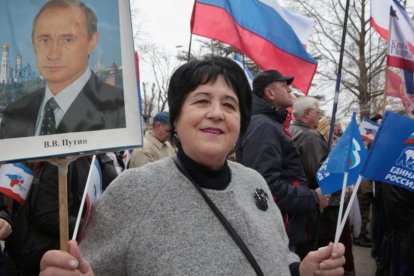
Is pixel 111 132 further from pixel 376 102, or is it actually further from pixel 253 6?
pixel 376 102

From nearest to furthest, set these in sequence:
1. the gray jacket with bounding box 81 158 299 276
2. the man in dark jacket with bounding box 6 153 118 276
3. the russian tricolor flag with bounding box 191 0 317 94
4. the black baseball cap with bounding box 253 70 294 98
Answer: the gray jacket with bounding box 81 158 299 276 < the man in dark jacket with bounding box 6 153 118 276 < the black baseball cap with bounding box 253 70 294 98 < the russian tricolor flag with bounding box 191 0 317 94

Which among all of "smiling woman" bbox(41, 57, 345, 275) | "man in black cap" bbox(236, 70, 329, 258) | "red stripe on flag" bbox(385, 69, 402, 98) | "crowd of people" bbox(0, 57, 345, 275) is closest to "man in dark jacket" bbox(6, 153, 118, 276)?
"crowd of people" bbox(0, 57, 345, 275)

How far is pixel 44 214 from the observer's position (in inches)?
104

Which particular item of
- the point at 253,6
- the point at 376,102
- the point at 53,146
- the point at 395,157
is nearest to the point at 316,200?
the point at 395,157

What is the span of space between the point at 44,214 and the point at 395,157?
74.0 inches

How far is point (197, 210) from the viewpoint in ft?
5.58

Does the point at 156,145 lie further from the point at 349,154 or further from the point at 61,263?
the point at 61,263

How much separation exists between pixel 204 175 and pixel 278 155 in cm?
166

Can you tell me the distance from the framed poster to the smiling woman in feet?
0.98

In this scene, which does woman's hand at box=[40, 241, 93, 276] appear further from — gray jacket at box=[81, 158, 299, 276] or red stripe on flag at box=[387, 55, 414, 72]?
red stripe on flag at box=[387, 55, 414, 72]

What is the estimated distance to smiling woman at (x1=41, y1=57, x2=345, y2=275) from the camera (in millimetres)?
1571

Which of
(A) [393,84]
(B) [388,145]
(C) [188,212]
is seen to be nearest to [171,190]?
(C) [188,212]

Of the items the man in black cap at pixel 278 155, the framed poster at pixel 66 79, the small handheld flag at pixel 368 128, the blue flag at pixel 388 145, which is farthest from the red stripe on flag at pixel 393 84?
the framed poster at pixel 66 79

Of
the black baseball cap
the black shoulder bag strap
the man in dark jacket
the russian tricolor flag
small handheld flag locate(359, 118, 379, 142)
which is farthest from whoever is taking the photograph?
the russian tricolor flag
